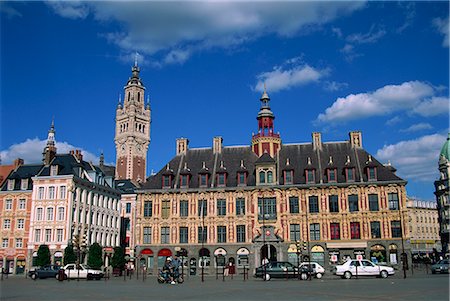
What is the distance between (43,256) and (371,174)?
3831 cm

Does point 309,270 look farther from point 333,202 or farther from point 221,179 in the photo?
point 221,179

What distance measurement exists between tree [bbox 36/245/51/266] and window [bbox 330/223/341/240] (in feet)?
106

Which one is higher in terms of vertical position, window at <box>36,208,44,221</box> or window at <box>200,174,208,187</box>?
window at <box>200,174,208,187</box>

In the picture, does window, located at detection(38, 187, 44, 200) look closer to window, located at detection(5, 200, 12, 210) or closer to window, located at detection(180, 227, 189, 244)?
window, located at detection(5, 200, 12, 210)

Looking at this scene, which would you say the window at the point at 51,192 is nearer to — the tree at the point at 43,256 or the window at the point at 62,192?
the window at the point at 62,192

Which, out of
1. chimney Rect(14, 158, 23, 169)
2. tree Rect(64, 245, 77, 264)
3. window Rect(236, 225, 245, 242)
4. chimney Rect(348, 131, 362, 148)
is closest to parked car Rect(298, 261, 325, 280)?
window Rect(236, 225, 245, 242)

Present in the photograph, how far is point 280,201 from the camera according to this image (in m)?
53.3

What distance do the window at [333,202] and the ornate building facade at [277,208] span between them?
112mm

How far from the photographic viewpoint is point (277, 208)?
53156mm

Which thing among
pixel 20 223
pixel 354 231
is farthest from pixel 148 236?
pixel 354 231

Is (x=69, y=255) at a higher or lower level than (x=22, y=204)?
lower

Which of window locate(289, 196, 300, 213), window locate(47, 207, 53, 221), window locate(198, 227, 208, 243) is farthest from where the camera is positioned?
window locate(47, 207, 53, 221)

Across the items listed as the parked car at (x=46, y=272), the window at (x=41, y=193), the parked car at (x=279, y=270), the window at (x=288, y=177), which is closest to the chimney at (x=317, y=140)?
the window at (x=288, y=177)

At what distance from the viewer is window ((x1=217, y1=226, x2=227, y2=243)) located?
53625mm
